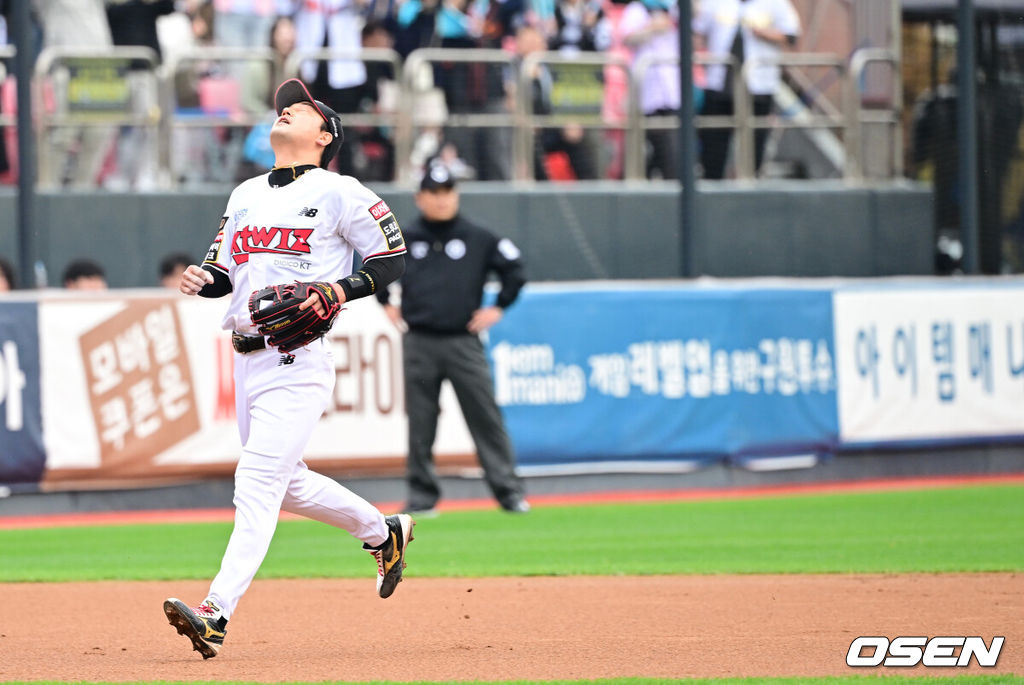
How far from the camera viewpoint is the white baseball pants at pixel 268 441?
229 inches

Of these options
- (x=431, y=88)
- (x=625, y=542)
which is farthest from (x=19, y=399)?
(x=431, y=88)

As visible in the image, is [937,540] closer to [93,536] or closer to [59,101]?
[93,536]

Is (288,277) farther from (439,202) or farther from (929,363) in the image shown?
(929,363)

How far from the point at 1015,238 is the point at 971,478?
3094 mm

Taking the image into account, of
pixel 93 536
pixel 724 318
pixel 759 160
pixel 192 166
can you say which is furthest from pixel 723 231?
pixel 93 536

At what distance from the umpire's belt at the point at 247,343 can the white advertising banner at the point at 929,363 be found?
8421mm

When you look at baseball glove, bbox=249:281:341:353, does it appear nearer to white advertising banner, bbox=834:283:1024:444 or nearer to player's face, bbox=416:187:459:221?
player's face, bbox=416:187:459:221

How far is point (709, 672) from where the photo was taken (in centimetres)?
539

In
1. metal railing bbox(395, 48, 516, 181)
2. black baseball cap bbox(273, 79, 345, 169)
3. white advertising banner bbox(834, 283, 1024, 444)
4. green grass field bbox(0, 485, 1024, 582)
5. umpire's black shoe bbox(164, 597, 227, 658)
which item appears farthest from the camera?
metal railing bbox(395, 48, 516, 181)

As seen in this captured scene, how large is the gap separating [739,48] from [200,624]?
11.3 metres

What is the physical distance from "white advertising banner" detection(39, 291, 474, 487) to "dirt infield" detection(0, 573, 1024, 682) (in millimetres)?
3901

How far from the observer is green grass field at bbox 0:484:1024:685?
862cm

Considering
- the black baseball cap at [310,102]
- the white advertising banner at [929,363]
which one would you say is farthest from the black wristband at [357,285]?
the white advertising banner at [929,363]

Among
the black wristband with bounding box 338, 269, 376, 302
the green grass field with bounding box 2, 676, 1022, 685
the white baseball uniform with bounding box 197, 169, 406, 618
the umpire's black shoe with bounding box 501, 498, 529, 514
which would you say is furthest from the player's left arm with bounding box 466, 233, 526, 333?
the green grass field with bounding box 2, 676, 1022, 685
